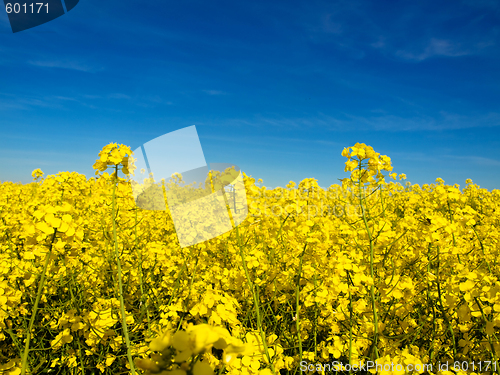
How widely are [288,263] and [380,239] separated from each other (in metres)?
1.13

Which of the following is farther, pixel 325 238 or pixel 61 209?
pixel 325 238

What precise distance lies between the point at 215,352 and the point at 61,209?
199cm

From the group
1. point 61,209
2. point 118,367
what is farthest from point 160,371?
point 118,367

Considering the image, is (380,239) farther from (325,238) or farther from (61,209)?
(61,209)

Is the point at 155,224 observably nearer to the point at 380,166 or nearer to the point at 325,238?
the point at 325,238

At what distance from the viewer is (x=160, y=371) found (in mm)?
658

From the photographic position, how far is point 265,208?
8.41 ft

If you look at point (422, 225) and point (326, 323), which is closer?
point (422, 225)

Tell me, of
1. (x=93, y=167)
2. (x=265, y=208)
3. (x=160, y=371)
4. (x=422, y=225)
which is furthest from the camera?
(x=265, y=208)

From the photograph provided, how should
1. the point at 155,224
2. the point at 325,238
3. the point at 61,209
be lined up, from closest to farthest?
the point at 61,209 → the point at 325,238 → the point at 155,224

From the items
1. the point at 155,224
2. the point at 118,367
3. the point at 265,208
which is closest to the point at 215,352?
the point at 118,367

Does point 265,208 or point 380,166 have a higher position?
point 380,166

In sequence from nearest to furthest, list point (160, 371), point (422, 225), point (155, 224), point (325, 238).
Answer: point (160, 371), point (422, 225), point (325, 238), point (155, 224)

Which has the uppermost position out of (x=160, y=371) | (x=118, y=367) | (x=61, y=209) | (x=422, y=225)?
(x=61, y=209)
